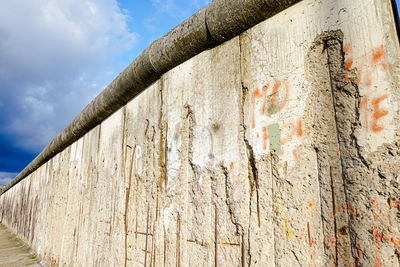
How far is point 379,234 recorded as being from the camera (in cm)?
97

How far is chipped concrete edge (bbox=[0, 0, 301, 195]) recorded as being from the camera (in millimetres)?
1523

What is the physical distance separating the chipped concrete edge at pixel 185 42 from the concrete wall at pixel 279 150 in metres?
0.06

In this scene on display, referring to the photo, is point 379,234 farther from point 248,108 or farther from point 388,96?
point 248,108

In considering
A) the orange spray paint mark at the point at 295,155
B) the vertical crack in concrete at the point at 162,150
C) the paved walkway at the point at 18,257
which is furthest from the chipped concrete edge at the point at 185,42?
the paved walkway at the point at 18,257

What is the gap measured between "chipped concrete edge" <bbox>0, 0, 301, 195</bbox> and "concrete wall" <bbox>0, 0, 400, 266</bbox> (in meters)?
0.06

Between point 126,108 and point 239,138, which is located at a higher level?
point 126,108

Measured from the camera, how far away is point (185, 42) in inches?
74.6

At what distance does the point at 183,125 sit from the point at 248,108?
0.55m

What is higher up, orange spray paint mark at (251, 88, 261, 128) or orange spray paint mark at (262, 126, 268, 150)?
orange spray paint mark at (251, 88, 261, 128)

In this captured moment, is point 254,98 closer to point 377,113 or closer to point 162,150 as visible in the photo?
point 377,113

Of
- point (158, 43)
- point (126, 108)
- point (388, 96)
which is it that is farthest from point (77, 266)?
point (388, 96)

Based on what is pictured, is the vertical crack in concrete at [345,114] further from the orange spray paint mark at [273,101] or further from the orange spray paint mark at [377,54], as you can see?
the orange spray paint mark at [273,101]

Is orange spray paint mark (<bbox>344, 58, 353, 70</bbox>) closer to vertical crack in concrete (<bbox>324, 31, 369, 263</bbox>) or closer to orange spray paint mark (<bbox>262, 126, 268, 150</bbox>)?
vertical crack in concrete (<bbox>324, 31, 369, 263</bbox>)

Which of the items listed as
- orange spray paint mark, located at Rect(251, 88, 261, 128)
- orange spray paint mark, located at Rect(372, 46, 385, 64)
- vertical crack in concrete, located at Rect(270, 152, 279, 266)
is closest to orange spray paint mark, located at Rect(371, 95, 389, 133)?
orange spray paint mark, located at Rect(372, 46, 385, 64)
